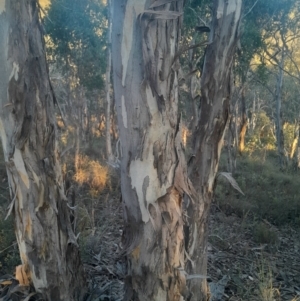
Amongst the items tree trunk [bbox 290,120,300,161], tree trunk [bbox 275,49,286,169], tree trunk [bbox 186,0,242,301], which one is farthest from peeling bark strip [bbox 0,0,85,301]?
tree trunk [bbox 290,120,300,161]

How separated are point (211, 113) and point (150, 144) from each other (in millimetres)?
1183

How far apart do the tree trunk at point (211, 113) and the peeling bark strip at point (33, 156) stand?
107 centimetres

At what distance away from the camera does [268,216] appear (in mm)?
7762

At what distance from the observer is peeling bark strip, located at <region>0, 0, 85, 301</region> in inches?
99.3

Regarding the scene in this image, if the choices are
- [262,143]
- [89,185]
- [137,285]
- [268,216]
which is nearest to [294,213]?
[268,216]

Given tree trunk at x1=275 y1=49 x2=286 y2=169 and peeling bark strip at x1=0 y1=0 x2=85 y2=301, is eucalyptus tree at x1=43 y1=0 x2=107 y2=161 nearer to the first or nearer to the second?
tree trunk at x1=275 y1=49 x2=286 y2=169

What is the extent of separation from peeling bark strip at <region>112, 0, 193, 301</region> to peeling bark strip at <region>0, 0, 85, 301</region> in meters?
0.60

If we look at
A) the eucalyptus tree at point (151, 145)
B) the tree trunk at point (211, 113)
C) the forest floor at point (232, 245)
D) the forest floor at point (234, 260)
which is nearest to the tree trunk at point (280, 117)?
the forest floor at point (232, 245)

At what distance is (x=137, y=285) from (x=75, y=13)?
1060cm

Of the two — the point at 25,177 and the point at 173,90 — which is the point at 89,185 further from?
the point at 173,90

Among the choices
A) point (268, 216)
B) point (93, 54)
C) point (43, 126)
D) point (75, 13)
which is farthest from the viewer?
point (93, 54)

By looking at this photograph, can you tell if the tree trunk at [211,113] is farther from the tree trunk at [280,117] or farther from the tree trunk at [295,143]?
the tree trunk at [295,143]

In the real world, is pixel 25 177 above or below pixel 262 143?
above

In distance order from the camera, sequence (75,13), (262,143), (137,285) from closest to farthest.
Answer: (137,285) < (75,13) < (262,143)
